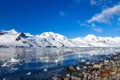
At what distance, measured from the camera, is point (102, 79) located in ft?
66.5

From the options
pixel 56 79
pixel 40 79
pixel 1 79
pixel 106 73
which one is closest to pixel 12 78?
pixel 1 79

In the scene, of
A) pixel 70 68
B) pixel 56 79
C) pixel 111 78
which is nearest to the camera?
pixel 111 78

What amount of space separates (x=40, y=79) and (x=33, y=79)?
0.77 meters

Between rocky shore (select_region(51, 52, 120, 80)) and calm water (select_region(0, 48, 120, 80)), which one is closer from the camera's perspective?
rocky shore (select_region(51, 52, 120, 80))

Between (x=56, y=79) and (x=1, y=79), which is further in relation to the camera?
(x=1, y=79)

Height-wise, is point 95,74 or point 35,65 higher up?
point 35,65

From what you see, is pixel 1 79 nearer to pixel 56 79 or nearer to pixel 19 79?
pixel 19 79

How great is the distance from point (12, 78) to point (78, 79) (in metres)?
8.84

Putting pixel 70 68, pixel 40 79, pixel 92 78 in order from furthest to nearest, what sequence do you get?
1. pixel 70 68
2. pixel 40 79
3. pixel 92 78

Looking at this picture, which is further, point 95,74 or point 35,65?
point 35,65

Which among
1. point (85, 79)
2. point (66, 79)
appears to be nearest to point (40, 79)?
point (66, 79)

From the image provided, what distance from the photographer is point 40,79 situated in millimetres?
26312

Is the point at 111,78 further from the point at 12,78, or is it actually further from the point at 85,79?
the point at 12,78

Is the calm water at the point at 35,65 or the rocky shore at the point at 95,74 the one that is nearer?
the rocky shore at the point at 95,74
